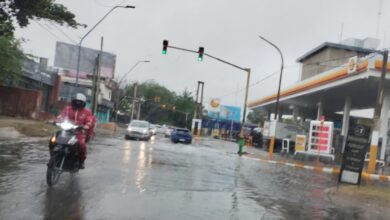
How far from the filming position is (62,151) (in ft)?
32.5

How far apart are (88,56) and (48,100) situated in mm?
26530

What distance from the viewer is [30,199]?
823cm

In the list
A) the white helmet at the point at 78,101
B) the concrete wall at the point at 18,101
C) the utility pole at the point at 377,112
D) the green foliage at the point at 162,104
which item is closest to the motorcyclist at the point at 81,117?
the white helmet at the point at 78,101

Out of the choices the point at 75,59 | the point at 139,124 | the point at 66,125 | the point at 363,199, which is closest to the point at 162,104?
the point at 75,59

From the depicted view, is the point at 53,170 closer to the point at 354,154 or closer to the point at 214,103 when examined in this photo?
the point at 354,154

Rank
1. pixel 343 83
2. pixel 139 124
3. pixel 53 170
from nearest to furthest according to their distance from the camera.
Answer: pixel 53 170
pixel 343 83
pixel 139 124

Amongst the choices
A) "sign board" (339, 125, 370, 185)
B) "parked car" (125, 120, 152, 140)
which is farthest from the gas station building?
"parked car" (125, 120, 152, 140)

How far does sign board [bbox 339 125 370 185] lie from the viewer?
18.0 m

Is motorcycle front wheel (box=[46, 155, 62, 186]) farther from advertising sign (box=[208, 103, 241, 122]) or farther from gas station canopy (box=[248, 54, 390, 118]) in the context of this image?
advertising sign (box=[208, 103, 241, 122])

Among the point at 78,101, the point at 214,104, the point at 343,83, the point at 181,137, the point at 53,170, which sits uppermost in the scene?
the point at 214,104

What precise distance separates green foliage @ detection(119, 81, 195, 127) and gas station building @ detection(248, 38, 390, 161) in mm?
43995

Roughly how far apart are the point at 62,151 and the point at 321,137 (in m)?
27.3

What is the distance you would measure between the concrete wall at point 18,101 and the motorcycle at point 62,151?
107 ft

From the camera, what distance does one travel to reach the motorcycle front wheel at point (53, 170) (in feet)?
31.7
